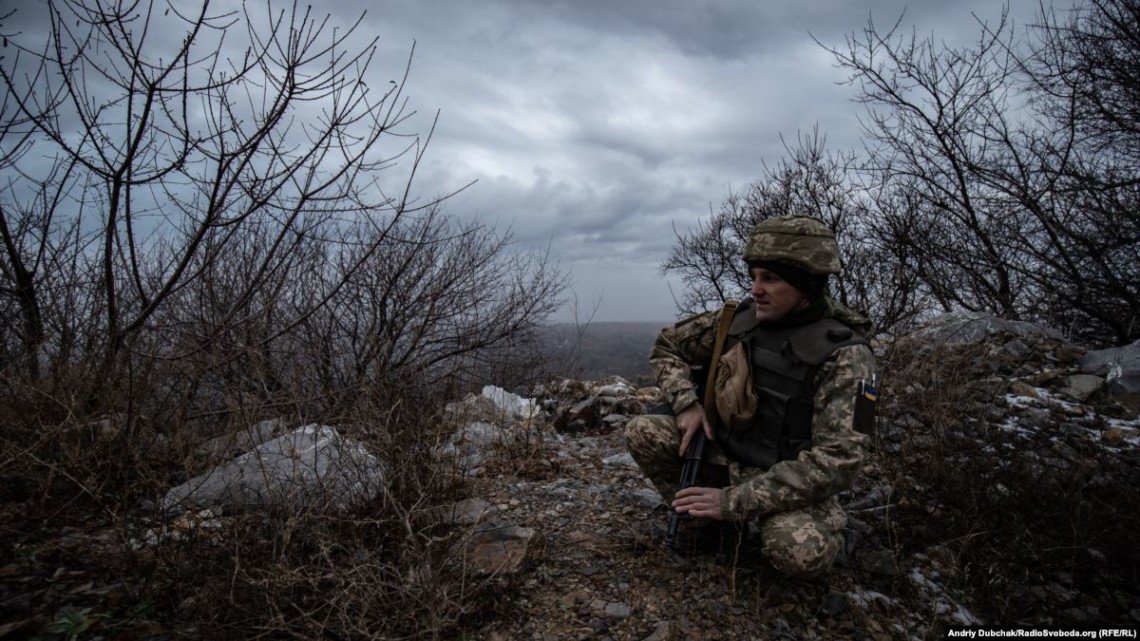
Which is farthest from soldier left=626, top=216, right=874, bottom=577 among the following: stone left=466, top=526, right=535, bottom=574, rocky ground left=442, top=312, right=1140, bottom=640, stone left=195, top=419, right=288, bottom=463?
stone left=195, top=419, right=288, bottom=463

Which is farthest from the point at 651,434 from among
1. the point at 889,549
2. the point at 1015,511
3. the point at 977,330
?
the point at 977,330

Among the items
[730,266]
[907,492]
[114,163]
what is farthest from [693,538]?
[730,266]

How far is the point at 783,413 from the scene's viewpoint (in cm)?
199

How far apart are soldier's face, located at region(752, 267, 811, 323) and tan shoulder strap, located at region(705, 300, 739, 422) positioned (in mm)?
212

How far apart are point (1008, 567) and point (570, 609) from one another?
1.77m

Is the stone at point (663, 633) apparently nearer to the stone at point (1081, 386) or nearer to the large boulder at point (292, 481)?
the large boulder at point (292, 481)

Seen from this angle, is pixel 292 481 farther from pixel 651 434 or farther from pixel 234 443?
pixel 651 434

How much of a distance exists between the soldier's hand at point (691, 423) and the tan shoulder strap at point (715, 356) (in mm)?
54

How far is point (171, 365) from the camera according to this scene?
111 inches

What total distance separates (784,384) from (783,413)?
0.37ft

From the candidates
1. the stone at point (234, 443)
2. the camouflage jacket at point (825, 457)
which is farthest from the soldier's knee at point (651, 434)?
the stone at point (234, 443)

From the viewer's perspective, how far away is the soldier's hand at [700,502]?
184 cm

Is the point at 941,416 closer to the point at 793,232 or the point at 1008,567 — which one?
the point at 1008,567

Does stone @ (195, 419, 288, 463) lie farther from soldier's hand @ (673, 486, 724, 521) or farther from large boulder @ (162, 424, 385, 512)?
soldier's hand @ (673, 486, 724, 521)
